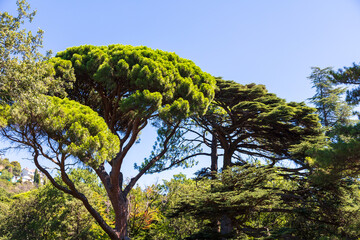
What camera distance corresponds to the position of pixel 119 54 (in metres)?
10.5

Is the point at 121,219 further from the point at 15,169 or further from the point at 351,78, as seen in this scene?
the point at 15,169

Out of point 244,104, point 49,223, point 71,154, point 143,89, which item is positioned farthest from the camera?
point 49,223

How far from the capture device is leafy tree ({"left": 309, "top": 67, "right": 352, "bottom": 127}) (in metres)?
18.4

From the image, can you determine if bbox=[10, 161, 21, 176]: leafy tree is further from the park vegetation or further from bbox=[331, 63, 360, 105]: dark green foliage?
bbox=[331, 63, 360, 105]: dark green foliage

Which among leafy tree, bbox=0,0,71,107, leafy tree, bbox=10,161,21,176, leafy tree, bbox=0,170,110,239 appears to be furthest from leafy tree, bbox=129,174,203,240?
leafy tree, bbox=10,161,21,176

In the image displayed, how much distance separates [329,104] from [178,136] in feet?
37.4

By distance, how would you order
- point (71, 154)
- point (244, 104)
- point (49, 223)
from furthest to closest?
point (49, 223), point (244, 104), point (71, 154)

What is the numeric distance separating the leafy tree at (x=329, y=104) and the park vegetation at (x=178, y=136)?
25.9ft

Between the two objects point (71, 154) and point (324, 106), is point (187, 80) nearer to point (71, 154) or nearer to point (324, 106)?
point (71, 154)

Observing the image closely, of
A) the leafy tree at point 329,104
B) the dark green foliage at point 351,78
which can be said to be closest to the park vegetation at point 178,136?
the dark green foliage at point 351,78

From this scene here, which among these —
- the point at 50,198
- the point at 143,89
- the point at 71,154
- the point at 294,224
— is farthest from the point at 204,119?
the point at 50,198

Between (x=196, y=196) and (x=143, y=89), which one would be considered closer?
(x=196, y=196)

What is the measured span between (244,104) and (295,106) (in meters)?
2.28

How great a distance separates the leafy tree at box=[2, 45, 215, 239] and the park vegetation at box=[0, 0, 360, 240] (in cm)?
4
